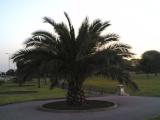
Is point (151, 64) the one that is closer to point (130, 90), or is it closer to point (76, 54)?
point (130, 90)

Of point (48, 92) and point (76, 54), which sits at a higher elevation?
point (76, 54)

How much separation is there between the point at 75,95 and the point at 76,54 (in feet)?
7.76

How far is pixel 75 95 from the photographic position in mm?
20406

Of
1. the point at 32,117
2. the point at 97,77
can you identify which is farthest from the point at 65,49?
the point at 32,117

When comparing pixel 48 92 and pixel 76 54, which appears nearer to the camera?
pixel 76 54

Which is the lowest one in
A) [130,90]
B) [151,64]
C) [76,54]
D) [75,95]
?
[75,95]

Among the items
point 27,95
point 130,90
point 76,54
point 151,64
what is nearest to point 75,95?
point 76,54

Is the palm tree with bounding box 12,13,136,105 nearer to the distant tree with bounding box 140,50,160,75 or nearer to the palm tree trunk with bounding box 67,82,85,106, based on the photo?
the palm tree trunk with bounding box 67,82,85,106

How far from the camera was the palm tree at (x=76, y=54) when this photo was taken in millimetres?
19469

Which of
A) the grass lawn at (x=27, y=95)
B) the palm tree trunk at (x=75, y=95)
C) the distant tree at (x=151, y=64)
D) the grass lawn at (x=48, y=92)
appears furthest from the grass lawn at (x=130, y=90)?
the distant tree at (x=151, y=64)

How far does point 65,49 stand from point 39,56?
1.49m

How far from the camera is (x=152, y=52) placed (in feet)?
378

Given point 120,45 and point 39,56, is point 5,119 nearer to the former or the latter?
point 39,56

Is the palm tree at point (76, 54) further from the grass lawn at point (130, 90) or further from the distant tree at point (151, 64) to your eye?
the distant tree at point (151, 64)
